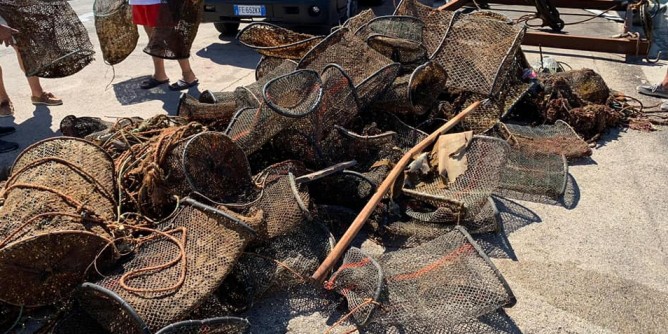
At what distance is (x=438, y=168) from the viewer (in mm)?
3781

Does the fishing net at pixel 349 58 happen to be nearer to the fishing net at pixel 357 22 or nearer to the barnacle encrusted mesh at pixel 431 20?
the fishing net at pixel 357 22

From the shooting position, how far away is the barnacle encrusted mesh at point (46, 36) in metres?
4.77

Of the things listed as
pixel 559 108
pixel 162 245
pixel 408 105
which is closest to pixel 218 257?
pixel 162 245

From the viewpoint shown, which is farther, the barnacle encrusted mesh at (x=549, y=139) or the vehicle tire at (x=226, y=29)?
the vehicle tire at (x=226, y=29)

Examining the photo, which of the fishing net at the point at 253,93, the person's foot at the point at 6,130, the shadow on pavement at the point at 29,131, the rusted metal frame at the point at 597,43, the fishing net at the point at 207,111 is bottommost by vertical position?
the rusted metal frame at the point at 597,43

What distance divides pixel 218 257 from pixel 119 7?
4.26 m

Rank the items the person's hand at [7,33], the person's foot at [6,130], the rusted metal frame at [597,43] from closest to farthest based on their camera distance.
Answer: the person's hand at [7,33] < the person's foot at [6,130] < the rusted metal frame at [597,43]

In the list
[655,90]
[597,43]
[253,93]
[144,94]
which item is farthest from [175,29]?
[597,43]

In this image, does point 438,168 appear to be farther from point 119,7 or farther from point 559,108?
point 119,7

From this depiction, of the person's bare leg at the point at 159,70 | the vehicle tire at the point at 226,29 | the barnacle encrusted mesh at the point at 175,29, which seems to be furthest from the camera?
the vehicle tire at the point at 226,29

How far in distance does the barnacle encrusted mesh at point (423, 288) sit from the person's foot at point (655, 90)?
4169mm

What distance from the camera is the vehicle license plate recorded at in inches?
298

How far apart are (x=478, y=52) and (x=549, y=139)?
0.97 meters

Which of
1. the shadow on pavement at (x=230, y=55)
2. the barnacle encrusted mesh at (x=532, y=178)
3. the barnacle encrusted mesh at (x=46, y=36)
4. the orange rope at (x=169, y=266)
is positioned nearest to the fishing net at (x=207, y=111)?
the orange rope at (x=169, y=266)
